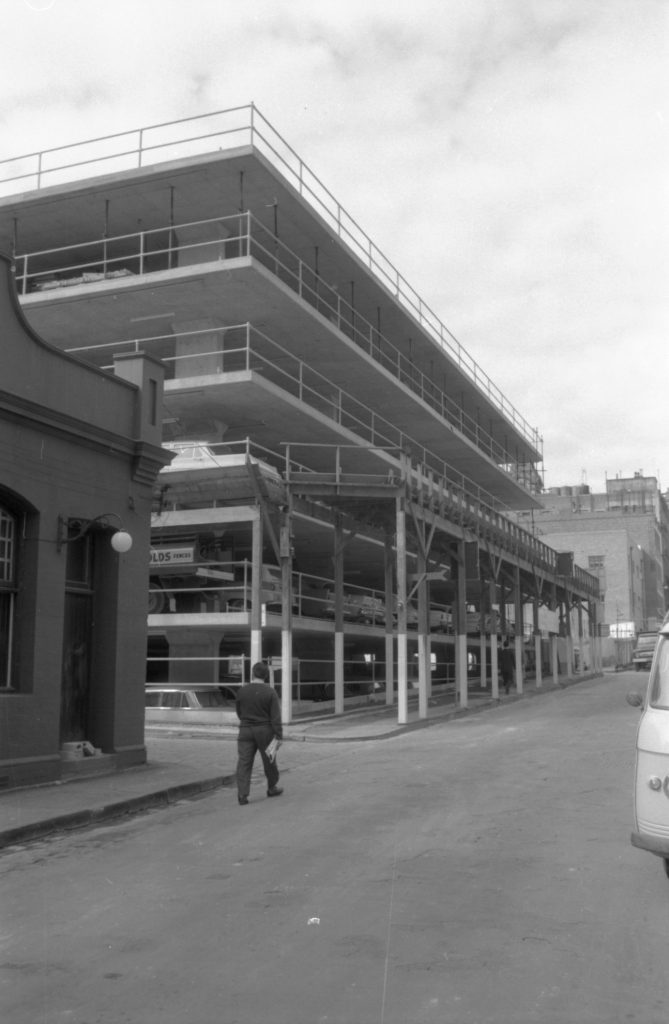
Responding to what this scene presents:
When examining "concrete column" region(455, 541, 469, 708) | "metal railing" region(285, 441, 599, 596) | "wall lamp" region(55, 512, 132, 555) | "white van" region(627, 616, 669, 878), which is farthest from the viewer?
"concrete column" region(455, 541, 469, 708)

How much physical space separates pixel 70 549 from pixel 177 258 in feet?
54.9

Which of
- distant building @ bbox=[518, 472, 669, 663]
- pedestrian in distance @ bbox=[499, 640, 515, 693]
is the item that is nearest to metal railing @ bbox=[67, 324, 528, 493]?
pedestrian in distance @ bbox=[499, 640, 515, 693]

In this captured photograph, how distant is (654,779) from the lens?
6.71 meters

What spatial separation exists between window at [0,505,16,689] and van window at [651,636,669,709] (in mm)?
8246

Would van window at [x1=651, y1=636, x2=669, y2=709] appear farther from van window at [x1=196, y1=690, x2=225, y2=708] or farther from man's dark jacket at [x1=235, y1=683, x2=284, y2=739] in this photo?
van window at [x1=196, y1=690, x2=225, y2=708]

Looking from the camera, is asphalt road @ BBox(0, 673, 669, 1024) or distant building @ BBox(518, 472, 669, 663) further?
distant building @ BBox(518, 472, 669, 663)

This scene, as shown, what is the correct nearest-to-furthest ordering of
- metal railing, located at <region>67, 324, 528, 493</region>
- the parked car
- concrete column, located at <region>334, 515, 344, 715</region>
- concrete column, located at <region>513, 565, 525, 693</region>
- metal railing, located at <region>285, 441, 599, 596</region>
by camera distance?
the parked car, metal railing, located at <region>285, 441, 599, 596</region>, concrete column, located at <region>334, 515, 344, 715</region>, metal railing, located at <region>67, 324, 528, 493</region>, concrete column, located at <region>513, 565, 525, 693</region>

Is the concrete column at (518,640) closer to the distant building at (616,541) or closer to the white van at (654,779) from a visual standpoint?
the white van at (654,779)

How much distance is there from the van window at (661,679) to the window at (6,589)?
825 centimetres

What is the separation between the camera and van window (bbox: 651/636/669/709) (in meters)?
7.32

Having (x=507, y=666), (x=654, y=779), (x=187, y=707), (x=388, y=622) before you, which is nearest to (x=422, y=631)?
(x=388, y=622)

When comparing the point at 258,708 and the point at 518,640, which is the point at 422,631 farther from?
the point at 258,708

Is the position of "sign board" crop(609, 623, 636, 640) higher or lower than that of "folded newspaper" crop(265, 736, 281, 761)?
higher

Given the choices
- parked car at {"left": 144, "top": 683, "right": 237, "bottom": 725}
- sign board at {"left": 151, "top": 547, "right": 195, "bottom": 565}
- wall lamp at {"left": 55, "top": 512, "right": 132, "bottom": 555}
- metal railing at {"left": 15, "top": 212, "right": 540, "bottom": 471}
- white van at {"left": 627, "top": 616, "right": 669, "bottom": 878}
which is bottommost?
parked car at {"left": 144, "top": 683, "right": 237, "bottom": 725}
